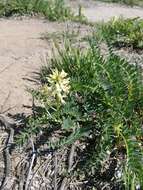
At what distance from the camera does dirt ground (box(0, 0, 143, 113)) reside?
4062 millimetres

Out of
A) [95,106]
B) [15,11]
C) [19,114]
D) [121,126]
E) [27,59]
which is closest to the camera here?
[121,126]

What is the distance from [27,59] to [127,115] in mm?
1780

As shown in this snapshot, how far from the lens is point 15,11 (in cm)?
771

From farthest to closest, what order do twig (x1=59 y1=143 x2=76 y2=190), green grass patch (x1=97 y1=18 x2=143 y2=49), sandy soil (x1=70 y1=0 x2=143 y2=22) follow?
sandy soil (x1=70 y1=0 x2=143 y2=22) → green grass patch (x1=97 y1=18 x2=143 y2=49) → twig (x1=59 y1=143 x2=76 y2=190)

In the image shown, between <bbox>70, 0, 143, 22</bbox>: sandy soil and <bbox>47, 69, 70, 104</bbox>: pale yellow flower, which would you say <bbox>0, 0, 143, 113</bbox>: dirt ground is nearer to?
<bbox>47, 69, 70, 104</bbox>: pale yellow flower

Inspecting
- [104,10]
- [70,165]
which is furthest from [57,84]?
[104,10]

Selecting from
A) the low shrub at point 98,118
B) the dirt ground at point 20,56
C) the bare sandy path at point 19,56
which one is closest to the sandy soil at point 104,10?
the dirt ground at point 20,56

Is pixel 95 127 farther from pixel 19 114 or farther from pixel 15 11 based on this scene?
pixel 15 11

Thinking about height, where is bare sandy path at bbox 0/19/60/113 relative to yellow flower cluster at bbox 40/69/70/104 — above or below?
below

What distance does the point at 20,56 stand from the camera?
5.08m

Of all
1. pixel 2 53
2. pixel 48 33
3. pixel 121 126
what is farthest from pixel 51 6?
pixel 121 126

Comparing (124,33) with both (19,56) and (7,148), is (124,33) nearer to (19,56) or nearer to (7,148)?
(19,56)

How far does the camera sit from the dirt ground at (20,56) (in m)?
4.06

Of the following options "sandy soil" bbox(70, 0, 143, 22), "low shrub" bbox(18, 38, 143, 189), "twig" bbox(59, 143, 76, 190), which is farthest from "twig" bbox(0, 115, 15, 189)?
"sandy soil" bbox(70, 0, 143, 22)
